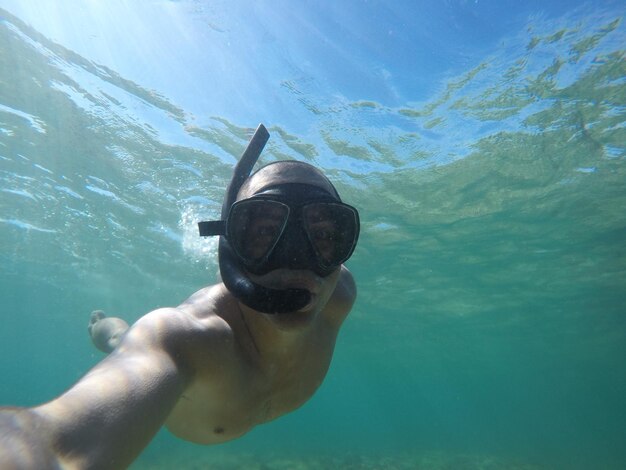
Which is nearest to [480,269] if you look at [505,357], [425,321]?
[425,321]

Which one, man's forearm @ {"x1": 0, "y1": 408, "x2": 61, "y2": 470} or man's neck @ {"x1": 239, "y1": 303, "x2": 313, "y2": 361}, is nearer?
man's forearm @ {"x1": 0, "y1": 408, "x2": 61, "y2": 470}

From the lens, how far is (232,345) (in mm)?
Result: 3111

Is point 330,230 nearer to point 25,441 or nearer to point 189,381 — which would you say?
point 189,381

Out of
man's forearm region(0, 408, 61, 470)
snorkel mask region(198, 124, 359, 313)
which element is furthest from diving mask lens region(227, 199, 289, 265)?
man's forearm region(0, 408, 61, 470)

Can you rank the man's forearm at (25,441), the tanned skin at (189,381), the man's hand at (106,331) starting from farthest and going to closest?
the man's hand at (106,331)
the tanned skin at (189,381)
the man's forearm at (25,441)

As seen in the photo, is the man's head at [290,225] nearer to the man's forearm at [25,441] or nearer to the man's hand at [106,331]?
the man's forearm at [25,441]

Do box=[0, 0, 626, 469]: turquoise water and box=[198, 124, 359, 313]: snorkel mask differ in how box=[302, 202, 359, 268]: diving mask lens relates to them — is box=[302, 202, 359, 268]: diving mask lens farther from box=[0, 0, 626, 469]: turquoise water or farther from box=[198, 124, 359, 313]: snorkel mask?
box=[0, 0, 626, 469]: turquoise water

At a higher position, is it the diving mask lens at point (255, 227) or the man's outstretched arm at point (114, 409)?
the diving mask lens at point (255, 227)

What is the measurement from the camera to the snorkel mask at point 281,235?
3.04 metres

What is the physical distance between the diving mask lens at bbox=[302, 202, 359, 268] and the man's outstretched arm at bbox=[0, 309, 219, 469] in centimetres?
117

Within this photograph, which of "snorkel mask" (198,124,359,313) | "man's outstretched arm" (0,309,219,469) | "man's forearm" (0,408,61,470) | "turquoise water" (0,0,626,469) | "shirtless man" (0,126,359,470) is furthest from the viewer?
"turquoise water" (0,0,626,469)

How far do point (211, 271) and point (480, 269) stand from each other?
19878 mm

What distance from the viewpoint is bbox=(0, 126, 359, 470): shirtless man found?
5.76 feet

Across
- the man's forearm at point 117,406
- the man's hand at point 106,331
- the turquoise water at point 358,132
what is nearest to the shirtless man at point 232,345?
the man's forearm at point 117,406
